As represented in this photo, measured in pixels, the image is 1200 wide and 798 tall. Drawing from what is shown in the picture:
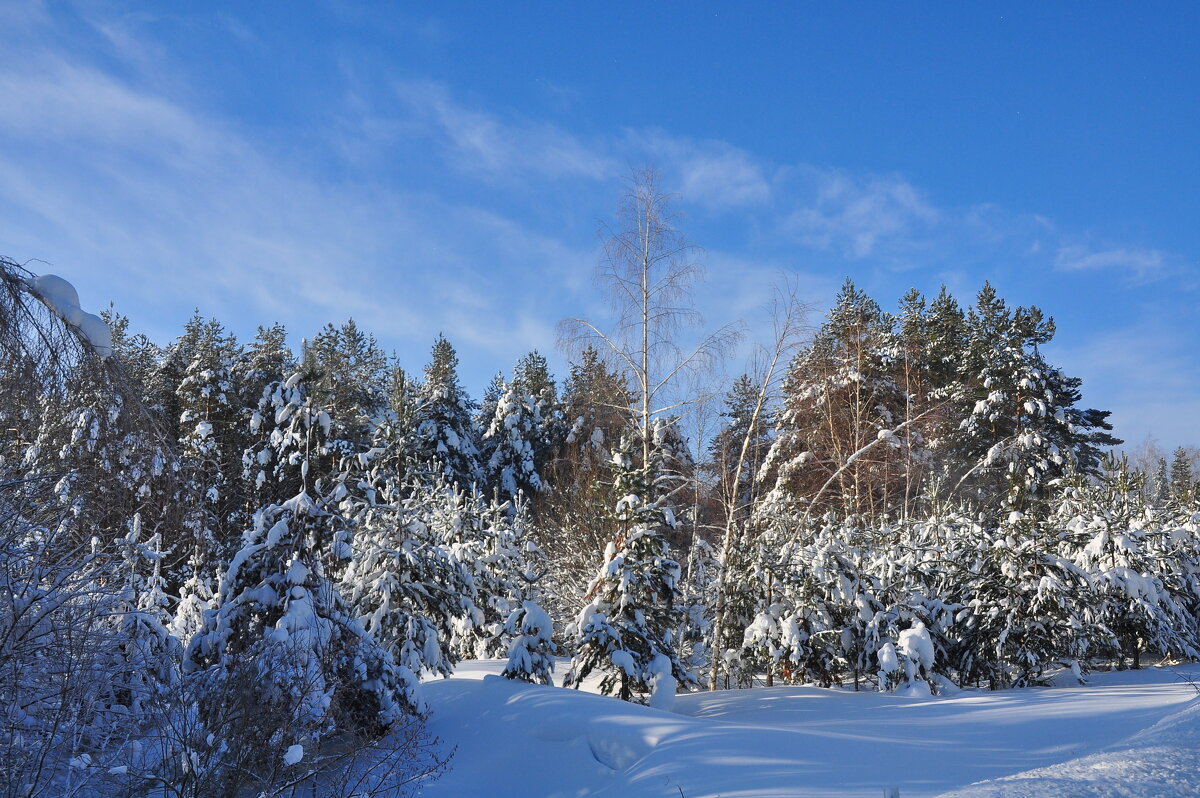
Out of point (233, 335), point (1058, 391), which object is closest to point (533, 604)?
point (1058, 391)

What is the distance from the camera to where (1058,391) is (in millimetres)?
23297

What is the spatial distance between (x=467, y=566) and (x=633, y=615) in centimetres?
424

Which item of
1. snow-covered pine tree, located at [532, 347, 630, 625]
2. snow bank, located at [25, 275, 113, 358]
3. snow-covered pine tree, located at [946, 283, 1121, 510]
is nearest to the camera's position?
snow bank, located at [25, 275, 113, 358]

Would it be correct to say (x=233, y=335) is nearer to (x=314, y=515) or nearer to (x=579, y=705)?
(x=314, y=515)

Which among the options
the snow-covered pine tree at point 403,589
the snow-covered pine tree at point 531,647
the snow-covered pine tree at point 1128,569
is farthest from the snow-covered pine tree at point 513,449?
the snow-covered pine tree at point 1128,569

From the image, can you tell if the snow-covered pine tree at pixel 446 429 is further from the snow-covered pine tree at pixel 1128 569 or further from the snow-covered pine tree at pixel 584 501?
the snow-covered pine tree at pixel 1128 569

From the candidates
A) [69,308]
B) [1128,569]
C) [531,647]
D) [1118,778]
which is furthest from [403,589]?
[1128,569]

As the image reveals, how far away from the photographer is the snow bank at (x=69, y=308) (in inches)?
101

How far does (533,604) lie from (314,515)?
11.8ft

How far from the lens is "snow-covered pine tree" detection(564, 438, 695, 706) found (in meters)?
9.12

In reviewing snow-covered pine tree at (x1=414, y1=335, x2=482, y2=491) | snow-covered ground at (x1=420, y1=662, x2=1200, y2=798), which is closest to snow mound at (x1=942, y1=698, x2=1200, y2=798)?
snow-covered ground at (x1=420, y1=662, x2=1200, y2=798)

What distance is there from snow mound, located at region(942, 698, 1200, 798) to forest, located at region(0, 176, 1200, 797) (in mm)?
3425

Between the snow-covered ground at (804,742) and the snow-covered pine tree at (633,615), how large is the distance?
1.09 meters

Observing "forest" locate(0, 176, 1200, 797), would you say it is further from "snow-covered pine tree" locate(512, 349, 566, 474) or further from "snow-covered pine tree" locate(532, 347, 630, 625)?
"snow-covered pine tree" locate(512, 349, 566, 474)
